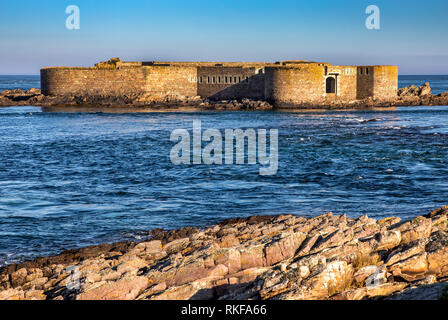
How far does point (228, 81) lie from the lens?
178ft

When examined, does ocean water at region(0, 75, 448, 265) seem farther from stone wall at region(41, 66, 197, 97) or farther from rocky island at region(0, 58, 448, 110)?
stone wall at region(41, 66, 197, 97)

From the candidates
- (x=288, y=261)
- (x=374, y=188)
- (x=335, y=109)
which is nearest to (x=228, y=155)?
(x=374, y=188)

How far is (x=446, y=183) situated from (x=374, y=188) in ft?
7.76

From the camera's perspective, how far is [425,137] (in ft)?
98.1

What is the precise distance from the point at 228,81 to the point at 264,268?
1843 inches

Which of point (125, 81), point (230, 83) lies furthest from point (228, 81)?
point (125, 81)

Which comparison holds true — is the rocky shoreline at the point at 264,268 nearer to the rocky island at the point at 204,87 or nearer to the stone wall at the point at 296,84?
the stone wall at the point at 296,84

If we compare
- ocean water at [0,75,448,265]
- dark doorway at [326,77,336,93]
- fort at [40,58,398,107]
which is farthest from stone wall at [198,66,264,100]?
ocean water at [0,75,448,265]

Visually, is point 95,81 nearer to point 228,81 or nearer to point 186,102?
point 186,102

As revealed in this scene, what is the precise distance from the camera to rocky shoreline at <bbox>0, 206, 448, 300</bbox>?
24.0 feet

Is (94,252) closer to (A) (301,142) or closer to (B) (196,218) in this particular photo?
(B) (196,218)

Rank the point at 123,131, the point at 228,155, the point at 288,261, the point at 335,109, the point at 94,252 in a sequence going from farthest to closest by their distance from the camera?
1. the point at 335,109
2. the point at 123,131
3. the point at 228,155
4. the point at 94,252
5. the point at 288,261

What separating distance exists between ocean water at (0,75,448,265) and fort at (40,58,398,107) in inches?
625

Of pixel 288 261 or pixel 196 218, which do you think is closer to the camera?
pixel 288 261
